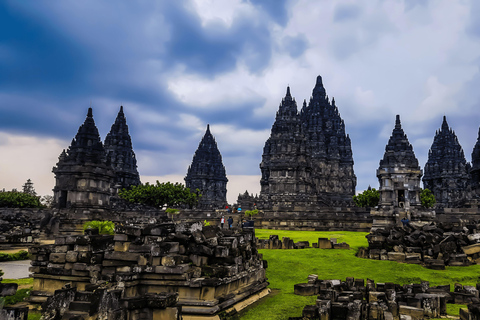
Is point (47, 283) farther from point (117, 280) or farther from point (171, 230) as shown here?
point (171, 230)

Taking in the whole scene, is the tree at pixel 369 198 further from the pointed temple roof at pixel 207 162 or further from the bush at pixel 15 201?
the bush at pixel 15 201

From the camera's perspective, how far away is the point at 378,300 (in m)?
8.45

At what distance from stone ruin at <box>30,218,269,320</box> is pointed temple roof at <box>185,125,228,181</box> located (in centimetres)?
7164

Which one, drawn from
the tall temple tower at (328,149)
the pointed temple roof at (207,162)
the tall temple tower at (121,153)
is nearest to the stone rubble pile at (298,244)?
the tall temple tower at (121,153)

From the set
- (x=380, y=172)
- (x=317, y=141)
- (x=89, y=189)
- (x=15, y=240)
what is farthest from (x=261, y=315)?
(x=317, y=141)

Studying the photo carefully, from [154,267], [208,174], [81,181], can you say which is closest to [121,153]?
[208,174]

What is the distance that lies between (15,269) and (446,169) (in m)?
68.3

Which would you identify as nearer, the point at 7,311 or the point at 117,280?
the point at 7,311

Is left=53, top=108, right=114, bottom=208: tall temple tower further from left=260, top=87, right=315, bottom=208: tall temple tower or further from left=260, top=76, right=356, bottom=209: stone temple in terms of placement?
left=260, top=87, right=315, bottom=208: tall temple tower

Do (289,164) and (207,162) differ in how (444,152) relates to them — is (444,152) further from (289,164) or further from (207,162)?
(207,162)

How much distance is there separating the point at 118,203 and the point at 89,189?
60.2ft

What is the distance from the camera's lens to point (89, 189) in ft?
82.4

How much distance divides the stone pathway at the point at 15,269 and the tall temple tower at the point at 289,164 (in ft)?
136

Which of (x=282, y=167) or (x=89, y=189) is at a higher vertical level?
(x=282, y=167)
